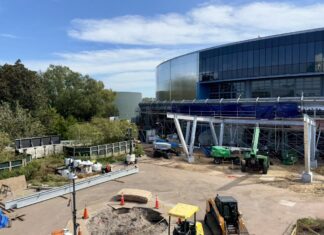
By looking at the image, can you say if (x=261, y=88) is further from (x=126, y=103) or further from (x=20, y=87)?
(x=126, y=103)

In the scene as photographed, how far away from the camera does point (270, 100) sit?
3522 centimetres

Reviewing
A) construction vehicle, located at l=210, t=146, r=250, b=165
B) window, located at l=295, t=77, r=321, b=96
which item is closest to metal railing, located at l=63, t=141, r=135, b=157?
construction vehicle, located at l=210, t=146, r=250, b=165

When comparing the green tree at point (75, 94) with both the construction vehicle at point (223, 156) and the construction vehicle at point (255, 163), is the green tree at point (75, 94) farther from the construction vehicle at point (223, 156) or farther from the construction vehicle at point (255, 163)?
the construction vehicle at point (255, 163)

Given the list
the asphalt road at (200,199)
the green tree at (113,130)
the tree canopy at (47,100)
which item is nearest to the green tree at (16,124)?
the tree canopy at (47,100)

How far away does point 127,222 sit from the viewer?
15852mm

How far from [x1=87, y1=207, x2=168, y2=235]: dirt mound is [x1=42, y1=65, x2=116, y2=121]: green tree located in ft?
127

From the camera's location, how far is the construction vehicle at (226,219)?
1284 cm

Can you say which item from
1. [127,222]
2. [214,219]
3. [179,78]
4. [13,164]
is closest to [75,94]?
[179,78]

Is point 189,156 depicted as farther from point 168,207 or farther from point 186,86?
point 186,86

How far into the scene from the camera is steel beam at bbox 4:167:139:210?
17391mm

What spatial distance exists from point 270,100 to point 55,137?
2394cm

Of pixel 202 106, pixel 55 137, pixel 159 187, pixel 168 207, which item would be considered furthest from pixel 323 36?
pixel 55 137

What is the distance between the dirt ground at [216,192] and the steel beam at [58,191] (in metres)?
0.42

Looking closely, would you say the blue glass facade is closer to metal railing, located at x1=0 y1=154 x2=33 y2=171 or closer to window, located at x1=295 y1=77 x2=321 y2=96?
window, located at x1=295 y1=77 x2=321 y2=96
